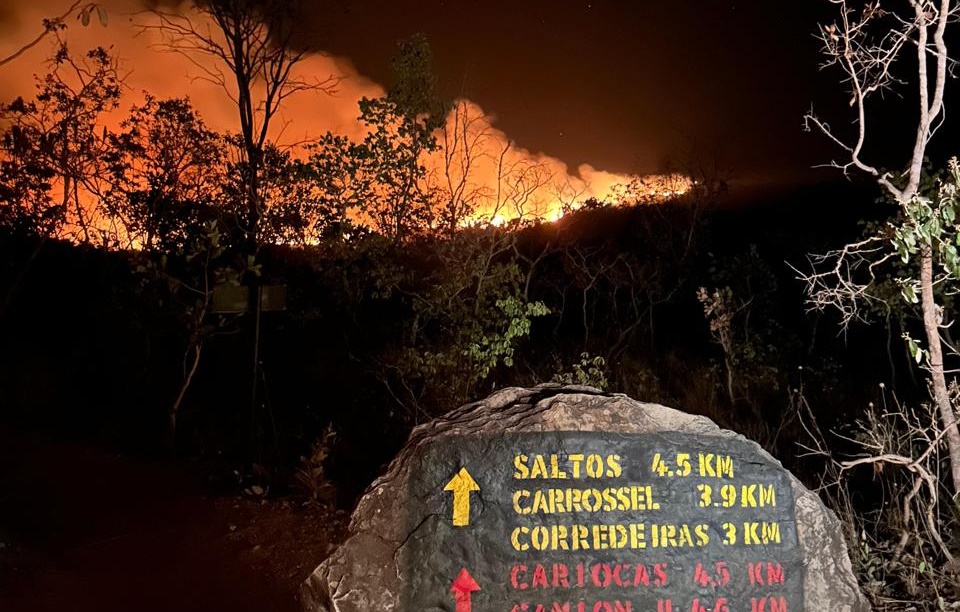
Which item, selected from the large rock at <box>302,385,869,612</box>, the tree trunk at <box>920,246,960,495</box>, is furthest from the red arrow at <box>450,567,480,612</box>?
the tree trunk at <box>920,246,960,495</box>

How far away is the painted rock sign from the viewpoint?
3.32m

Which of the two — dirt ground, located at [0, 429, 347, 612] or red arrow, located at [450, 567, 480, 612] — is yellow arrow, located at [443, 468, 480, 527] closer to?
red arrow, located at [450, 567, 480, 612]

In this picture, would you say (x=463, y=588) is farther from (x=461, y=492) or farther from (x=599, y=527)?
(x=599, y=527)

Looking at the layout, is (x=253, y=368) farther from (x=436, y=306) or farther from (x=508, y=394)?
(x=508, y=394)

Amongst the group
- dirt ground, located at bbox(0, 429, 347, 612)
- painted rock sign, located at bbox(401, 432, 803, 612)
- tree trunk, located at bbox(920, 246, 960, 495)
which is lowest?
dirt ground, located at bbox(0, 429, 347, 612)

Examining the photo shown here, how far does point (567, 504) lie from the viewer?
11.1 ft

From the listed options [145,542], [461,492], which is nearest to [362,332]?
[145,542]

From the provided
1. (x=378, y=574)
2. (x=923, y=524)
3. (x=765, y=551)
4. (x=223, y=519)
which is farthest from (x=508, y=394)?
(x=223, y=519)

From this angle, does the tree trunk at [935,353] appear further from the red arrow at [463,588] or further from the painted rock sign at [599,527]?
the red arrow at [463,588]

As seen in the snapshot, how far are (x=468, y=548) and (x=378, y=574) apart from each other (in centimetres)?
43

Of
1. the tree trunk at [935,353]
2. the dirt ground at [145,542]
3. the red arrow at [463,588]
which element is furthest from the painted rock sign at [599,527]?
the tree trunk at [935,353]

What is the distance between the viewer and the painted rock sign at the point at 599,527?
3.32m

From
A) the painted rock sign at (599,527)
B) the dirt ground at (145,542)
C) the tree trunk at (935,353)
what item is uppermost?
the tree trunk at (935,353)

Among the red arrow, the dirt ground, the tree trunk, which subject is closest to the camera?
the red arrow
